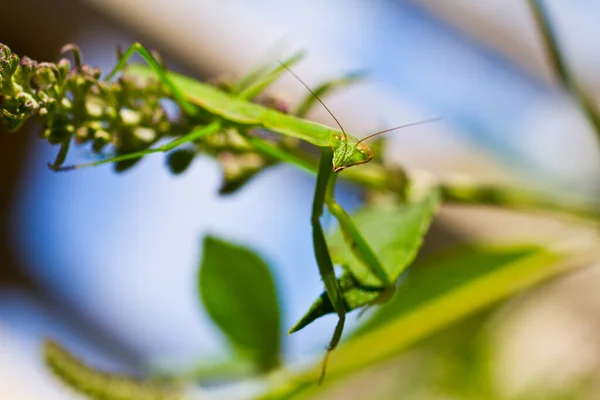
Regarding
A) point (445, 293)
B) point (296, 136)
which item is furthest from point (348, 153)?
point (445, 293)

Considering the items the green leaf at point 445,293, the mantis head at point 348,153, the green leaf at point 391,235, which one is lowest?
the green leaf at point 445,293

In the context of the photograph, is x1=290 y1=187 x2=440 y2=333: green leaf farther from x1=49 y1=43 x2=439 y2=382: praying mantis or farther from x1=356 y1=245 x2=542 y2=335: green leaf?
x1=356 y1=245 x2=542 y2=335: green leaf

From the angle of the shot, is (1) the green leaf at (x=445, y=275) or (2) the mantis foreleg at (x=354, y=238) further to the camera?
(1) the green leaf at (x=445, y=275)

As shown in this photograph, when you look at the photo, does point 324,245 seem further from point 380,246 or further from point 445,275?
point 445,275

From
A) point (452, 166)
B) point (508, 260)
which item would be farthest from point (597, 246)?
point (452, 166)

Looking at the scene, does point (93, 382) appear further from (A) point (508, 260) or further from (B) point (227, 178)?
(A) point (508, 260)

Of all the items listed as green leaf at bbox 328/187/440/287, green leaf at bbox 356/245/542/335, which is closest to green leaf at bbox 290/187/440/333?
green leaf at bbox 328/187/440/287

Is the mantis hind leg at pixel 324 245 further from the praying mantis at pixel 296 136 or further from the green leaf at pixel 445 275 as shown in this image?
the green leaf at pixel 445 275

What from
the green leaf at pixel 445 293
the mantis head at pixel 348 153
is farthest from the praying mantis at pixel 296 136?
the green leaf at pixel 445 293

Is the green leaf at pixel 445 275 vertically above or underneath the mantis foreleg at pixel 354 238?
underneath
